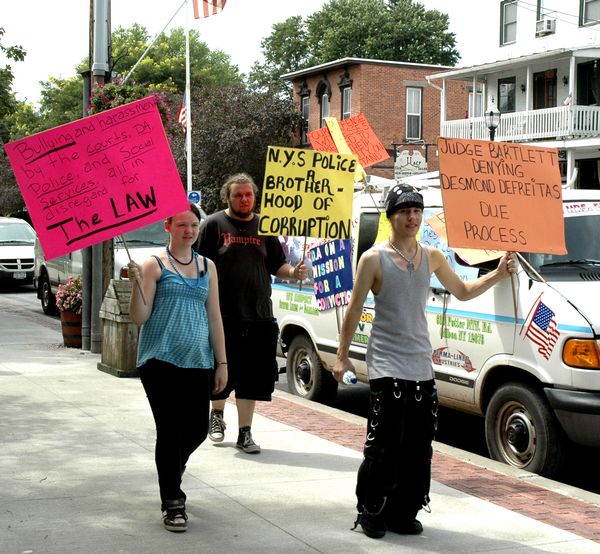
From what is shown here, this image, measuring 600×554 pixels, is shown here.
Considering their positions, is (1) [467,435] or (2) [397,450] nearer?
(2) [397,450]

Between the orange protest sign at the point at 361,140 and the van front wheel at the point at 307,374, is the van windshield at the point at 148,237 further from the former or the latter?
the van front wheel at the point at 307,374

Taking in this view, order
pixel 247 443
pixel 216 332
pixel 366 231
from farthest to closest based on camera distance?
pixel 366 231 → pixel 247 443 → pixel 216 332

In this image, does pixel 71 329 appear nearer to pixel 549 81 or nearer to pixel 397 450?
pixel 397 450

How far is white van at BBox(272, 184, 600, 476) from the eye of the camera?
21.6 feet

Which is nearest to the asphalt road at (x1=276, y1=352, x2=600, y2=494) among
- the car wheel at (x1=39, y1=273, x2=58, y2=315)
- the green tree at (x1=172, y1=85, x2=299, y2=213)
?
the car wheel at (x1=39, y1=273, x2=58, y2=315)

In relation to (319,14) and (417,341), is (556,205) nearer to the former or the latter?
(417,341)

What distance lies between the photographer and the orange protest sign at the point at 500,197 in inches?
250

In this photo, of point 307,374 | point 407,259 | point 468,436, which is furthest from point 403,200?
point 307,374

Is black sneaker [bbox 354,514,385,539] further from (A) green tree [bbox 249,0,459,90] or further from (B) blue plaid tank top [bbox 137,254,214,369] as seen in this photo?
(A) green tree [bbox 249,0,459,90]

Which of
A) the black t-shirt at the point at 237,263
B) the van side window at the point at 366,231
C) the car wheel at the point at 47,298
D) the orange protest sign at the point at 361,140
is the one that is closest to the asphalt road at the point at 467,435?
the van side window at the point at 366,231

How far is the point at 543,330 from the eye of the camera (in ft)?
22.3

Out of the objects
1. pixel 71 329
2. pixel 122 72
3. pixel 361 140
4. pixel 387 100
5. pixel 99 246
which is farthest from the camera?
pixel 122 72

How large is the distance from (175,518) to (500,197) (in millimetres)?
2745

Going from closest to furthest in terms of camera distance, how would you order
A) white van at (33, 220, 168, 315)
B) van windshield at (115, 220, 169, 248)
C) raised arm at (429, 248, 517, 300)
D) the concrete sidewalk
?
the concrete sidewalk → raised arm at (429, 248, 517, 300) → white van at (33, 220, 168, 315) → van windshield at (115, 220, 169, 248)
